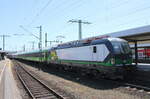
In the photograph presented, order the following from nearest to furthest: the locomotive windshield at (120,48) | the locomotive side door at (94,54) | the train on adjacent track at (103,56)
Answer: the train on adjacent track at (103,56) < the locomotive windshield at (120,48) < the locomotive side door at (94,54)

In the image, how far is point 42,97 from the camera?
10.5 metres

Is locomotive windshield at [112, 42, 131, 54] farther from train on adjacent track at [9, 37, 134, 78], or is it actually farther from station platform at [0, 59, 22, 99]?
station platform at [0, 59, 22, 99]

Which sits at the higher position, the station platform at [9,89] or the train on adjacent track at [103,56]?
the train on adjacent track at [103,56]

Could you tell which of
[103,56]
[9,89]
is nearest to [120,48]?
[103,56]

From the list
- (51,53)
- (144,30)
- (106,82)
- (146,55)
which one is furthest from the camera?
(146,55)

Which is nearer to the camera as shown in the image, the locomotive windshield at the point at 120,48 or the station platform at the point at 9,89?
the station platform at the point at 9,89

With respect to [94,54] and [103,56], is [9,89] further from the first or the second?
[103,56]

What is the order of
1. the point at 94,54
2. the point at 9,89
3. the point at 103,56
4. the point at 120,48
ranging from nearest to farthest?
the point at 9,89, the point at 120,48, the point at 103,56, the point at 94,54

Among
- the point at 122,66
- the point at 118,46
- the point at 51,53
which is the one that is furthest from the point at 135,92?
the point at 51,53

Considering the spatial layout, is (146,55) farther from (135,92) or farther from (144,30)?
(135,92)

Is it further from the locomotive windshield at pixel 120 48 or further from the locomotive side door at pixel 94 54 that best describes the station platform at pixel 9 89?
the locomotive windshield at pixel 120 48

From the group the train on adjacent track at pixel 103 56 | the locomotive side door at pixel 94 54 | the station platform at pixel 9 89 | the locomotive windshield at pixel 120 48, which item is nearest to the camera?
the station platform at pixel 9 89

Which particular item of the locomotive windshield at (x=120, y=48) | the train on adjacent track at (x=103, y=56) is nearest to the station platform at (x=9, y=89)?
the train on adjacent track at (x=103, y=56)

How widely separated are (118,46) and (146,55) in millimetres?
23699
